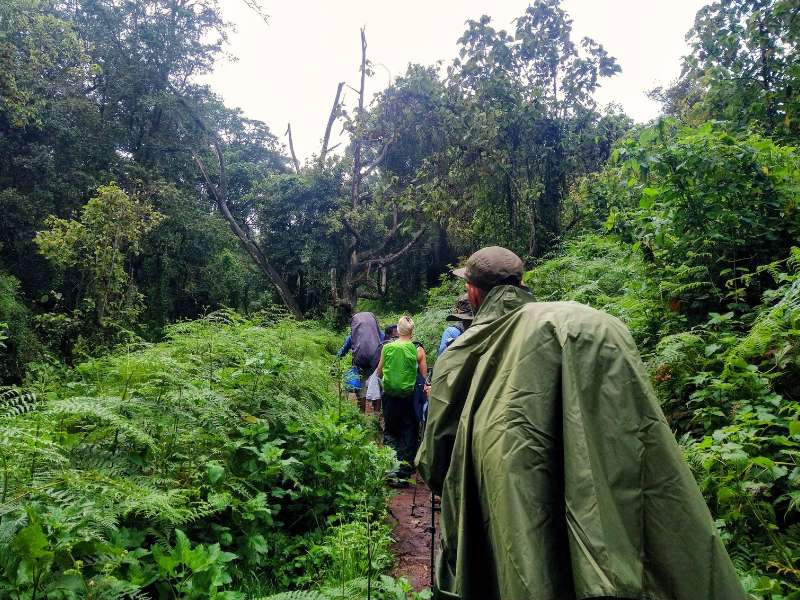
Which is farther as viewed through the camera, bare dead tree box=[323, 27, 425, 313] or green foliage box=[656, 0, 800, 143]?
bare dead tree box=[323, 27, 425, 313]

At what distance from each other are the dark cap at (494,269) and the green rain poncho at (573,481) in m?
0.39

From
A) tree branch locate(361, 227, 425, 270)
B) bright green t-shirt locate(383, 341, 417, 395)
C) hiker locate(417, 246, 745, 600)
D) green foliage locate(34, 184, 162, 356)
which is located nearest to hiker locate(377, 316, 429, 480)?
bright green t-shirt locate(383, 341, 417, 395)

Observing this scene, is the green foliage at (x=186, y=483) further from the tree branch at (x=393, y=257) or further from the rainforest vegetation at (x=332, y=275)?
the tree branch at (x=393, y=257)

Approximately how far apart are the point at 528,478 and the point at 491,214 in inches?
478

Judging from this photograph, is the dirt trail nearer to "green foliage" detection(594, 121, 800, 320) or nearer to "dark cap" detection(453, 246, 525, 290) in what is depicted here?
"dark cap" detection(453, 246, 525, 290)

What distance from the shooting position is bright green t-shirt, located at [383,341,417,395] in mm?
5738

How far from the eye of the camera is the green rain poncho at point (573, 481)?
1333mm

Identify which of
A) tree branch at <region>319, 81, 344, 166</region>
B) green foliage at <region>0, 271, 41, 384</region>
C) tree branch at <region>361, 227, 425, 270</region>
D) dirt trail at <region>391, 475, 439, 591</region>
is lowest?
dirt trail at <region>391, 475, 439, 591</region>

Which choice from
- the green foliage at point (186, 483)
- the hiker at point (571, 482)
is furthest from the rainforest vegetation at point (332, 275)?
the hiker at point (571, 482)

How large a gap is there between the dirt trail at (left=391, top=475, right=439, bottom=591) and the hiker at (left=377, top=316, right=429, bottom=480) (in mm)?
437

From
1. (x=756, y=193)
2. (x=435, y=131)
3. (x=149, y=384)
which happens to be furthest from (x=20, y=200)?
(x=756, y=193)

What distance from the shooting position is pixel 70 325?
12.5 meters

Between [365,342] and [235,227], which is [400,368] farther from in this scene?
[235,227]

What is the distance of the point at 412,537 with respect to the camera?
4.41 meters
